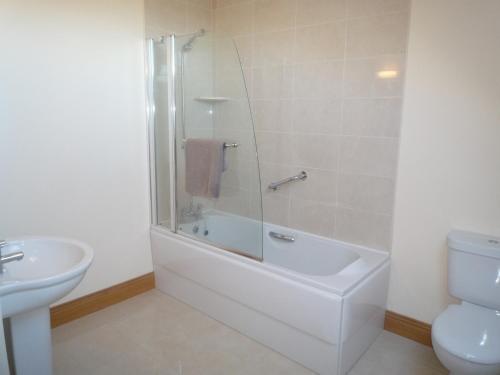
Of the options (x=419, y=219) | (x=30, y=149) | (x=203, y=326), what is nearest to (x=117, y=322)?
(x=203, y=326)

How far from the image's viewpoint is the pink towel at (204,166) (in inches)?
96.8

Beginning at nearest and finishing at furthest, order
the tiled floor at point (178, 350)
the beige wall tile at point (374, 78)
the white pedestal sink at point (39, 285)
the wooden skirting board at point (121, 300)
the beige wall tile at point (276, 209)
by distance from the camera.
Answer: the white pedestal sink at point (39, 285), the tiled floor at point (178, 350), the beige wall tile at point (374, 78), the wooden skirting board at point (121, 300), the beige wall tile at point (276, 209)

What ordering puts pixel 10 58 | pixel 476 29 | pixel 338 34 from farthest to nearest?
1. pixel 338 34
2. pixel 10 58
3. pixel 476 29

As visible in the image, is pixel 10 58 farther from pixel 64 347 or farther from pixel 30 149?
pixel 64 347

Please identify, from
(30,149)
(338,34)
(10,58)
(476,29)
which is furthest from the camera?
(338,34)

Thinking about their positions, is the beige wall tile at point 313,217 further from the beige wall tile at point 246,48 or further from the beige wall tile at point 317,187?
the beige wall tile at point 246,48

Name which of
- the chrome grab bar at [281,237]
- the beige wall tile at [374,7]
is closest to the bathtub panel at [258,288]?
the chrome grab bar at [281,237]

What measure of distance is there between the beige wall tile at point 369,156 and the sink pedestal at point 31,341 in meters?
1.88

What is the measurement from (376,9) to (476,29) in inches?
22.7

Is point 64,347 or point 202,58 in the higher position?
point 202,58

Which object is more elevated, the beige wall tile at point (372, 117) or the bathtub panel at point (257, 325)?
the beige wall tile at point (372, 117)

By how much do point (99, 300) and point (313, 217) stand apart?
1.63 metres

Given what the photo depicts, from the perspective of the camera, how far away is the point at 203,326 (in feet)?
8.17

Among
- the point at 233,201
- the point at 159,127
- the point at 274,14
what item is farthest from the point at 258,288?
the point at 274,14
